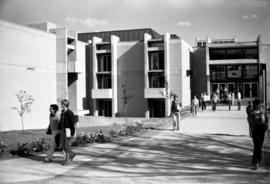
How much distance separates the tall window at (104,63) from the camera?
133 ft

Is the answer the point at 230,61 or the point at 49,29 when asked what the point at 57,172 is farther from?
the point at 230,61

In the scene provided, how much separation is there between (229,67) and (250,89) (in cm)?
391

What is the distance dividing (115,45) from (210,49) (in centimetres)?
1240

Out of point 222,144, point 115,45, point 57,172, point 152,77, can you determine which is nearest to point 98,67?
point 115,45

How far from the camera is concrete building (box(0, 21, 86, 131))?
24984mm

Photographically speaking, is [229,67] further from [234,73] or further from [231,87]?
[231,87]

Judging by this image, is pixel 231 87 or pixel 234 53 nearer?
pixel 234 53

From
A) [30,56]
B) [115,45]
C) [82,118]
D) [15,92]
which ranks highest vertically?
[115,45]

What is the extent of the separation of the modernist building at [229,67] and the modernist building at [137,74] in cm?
233

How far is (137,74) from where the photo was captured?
39219mm

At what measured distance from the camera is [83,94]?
3981cm

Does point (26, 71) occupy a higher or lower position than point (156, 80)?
higher

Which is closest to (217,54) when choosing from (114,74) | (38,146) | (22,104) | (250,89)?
(250,89)

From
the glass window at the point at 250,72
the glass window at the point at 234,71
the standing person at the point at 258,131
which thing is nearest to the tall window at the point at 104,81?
the glass window at the point at 234,71
